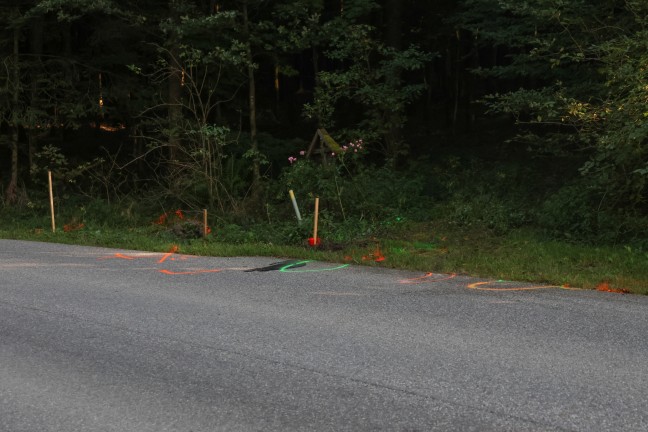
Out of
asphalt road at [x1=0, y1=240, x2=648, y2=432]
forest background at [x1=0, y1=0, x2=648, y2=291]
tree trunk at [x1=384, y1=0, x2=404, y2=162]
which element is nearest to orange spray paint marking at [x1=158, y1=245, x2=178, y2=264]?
forest background at [x1=0, y1=0, x2=648, y2=291]

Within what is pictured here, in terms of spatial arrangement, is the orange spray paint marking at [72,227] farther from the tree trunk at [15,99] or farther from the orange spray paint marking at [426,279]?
the orange spray paint marking at [426,279]

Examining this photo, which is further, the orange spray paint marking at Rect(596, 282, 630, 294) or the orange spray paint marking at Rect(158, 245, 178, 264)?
the orange spray paint marking at Rect(158, 245, 178, 264)

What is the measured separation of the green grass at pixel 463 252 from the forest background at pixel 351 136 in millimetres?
68

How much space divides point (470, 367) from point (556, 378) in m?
0.62

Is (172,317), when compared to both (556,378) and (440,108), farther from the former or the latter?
(440,108)

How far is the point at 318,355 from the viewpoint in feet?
17.7

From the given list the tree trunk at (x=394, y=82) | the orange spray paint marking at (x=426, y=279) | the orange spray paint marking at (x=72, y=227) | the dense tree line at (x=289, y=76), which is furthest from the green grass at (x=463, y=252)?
the tree trunk at (x=394, y=82)

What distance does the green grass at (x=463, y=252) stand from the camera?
877 cm

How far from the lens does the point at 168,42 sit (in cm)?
1769

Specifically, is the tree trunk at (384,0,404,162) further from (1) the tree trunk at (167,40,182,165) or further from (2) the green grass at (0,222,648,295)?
(2) the green grass at (0,222,648,295)

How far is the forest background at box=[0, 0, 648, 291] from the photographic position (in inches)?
433

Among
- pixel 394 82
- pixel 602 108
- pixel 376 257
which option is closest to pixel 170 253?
pixel 376 257

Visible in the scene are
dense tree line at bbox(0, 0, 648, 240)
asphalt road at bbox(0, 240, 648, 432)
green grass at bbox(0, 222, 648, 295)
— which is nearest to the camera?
asphalt road at bbox(0, 240, 648, 432)

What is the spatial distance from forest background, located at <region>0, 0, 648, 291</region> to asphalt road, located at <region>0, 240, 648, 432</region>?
2.21 meters
